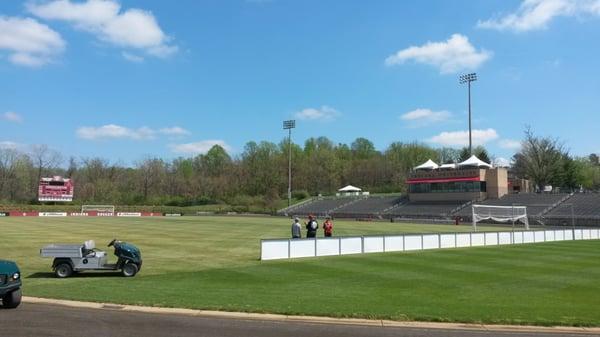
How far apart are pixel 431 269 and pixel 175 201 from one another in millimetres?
131147

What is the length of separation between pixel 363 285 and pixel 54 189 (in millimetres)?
Answer: 120171

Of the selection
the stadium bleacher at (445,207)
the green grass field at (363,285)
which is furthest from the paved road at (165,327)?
the stadium bleacher at (445,207)

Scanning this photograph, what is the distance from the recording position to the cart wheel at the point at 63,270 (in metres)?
19.1

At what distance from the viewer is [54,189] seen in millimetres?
123000

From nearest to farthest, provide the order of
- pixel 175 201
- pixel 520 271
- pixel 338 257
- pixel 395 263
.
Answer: pixel 520 271
pixel 395 263
pixel 338 257
pixel 175 201

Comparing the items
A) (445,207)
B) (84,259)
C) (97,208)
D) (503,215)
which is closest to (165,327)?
(84,259)

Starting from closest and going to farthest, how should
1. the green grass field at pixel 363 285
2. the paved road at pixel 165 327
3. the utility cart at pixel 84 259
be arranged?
the paved road at pixel 165 327 → the green grass field at pixel 363 285 → the utility cart at pixel 84 259

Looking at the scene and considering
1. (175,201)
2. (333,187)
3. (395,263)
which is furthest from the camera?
(333,187)

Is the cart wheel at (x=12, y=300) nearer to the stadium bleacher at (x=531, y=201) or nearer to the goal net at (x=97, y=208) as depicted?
the stadium bleacher at (x=531, y=201)

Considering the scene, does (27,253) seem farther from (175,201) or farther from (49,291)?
(175,201)

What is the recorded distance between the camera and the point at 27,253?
2770 centimetres

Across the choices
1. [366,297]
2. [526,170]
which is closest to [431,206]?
[526,170]

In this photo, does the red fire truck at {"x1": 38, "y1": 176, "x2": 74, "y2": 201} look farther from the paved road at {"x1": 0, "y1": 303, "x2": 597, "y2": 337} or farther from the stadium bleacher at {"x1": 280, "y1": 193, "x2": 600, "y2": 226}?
the paved road at {"x1": 0, "y1": 303, "x2": 597, "y2": 337}

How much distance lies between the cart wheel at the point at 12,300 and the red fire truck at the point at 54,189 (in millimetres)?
118982
